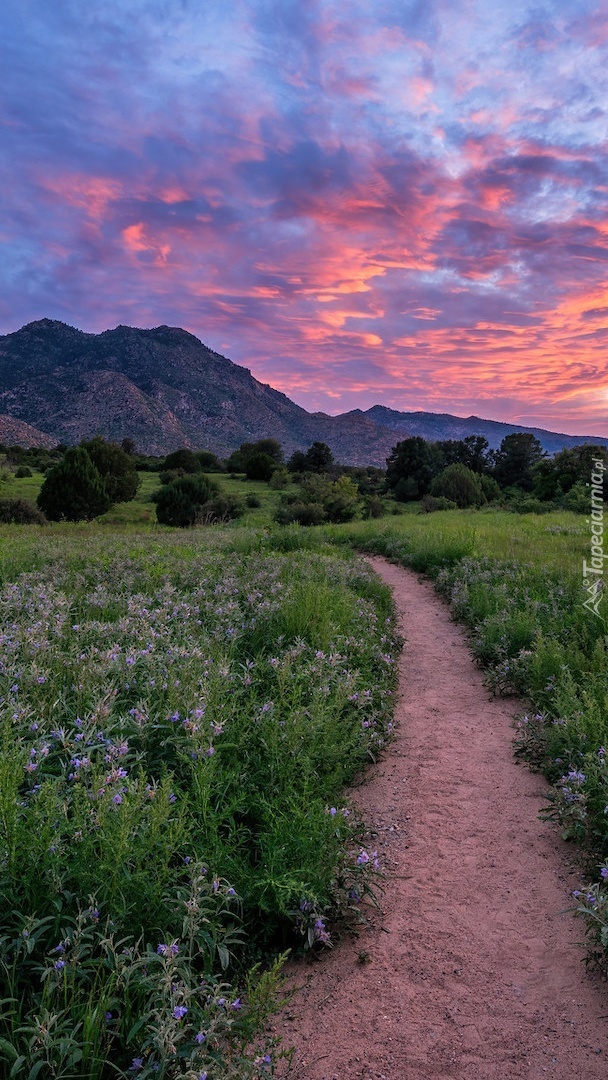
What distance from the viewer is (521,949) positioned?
3.35 meters

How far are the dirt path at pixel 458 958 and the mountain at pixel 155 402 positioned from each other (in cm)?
7756

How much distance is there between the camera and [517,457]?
226 ft

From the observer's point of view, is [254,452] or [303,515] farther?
[254,452]

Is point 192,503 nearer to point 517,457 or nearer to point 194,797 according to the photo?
point 194,797

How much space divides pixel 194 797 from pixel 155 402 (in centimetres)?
12249

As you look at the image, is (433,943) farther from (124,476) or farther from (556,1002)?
(124,476)

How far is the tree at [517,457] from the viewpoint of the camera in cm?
6819

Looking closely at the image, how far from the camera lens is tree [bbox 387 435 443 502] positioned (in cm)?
5844

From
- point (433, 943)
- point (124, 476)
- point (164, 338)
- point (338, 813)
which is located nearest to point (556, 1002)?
point (433, 943)

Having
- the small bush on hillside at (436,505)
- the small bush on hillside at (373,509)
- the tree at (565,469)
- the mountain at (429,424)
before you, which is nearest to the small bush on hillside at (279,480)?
the small bush on hillside at (373,509)

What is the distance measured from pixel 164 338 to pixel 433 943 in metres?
168

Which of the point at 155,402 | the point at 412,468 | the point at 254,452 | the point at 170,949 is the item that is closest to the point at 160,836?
the point at 170,949

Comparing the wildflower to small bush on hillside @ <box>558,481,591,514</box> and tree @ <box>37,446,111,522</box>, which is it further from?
tree @ <box>37,446,111,522</box>

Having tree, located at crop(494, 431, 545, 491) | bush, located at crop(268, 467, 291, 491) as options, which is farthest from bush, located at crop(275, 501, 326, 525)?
tree, located at crop(494, 431, 545, 491)
